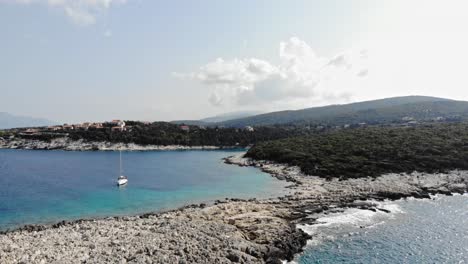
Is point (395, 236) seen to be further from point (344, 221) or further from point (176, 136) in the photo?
point (176, 136)

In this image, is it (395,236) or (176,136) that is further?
(176,136)

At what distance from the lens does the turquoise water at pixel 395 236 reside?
83.3 feet

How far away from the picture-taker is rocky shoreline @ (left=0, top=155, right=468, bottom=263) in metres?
22.6

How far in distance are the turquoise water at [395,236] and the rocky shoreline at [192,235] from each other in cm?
184

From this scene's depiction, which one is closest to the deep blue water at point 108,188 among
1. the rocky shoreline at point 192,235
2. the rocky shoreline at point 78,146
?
the rocky shoreline at point 192,235

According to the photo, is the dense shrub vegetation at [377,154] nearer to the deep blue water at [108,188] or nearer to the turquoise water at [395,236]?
the deep blue water at [108,188]

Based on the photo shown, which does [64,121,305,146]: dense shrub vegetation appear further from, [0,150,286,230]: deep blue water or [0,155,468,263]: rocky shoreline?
[0,155,468,263]: rocky shoreline

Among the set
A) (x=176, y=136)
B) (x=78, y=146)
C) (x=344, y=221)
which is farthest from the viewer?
(x=176, y=136)

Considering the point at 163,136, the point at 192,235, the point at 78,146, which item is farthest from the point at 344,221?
the point at 78,146

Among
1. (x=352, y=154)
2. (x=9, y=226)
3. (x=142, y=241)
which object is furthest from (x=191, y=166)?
(x=142, y=241)

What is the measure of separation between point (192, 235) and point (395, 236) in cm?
1714

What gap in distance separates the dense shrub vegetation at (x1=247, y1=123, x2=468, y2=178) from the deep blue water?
29.8ft

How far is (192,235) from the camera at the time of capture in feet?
86.3

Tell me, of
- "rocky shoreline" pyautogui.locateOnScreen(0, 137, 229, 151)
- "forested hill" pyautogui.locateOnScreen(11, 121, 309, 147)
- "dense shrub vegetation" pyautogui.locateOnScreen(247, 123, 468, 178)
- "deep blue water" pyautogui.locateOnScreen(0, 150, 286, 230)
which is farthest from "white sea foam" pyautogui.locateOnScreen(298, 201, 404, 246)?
"forested hill" pyautogui.locateOnScreen(11, 121, 309, 147)
